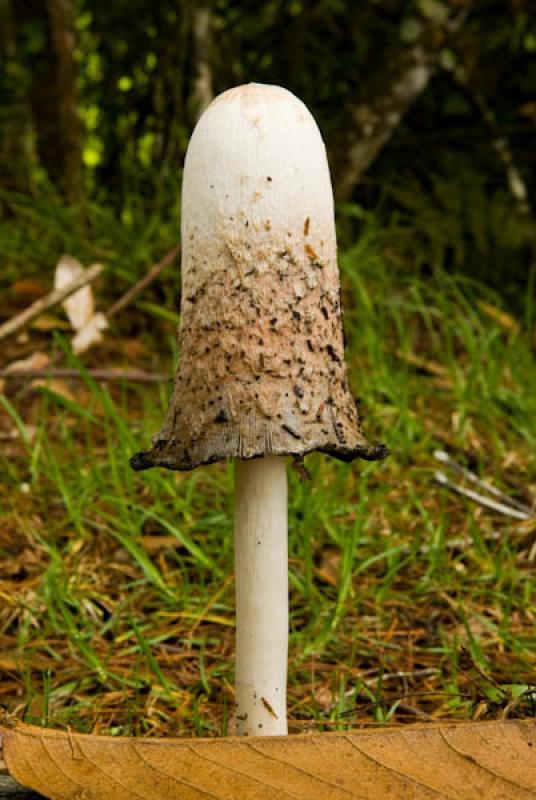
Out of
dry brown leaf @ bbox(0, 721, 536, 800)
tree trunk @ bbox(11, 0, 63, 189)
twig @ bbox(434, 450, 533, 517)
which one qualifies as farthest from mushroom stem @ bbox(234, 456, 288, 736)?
tree trunk @ bbox(11, 0, 63, 189)

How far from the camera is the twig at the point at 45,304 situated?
3361 mm

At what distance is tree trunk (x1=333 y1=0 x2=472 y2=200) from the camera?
4.91 meters

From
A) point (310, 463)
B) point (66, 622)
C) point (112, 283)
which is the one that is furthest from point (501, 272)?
point (66, 622)

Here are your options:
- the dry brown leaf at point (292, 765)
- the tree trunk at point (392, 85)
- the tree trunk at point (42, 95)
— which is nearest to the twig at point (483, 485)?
the dry brown leaf at point (292, 765)

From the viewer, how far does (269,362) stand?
1670 mm

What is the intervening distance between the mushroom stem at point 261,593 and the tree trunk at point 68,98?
3.63 m

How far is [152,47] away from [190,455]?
4543 millimetres

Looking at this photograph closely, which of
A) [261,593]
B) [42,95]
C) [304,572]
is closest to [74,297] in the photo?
[304,572]

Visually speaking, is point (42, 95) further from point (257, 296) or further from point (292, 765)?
point (292, 765)

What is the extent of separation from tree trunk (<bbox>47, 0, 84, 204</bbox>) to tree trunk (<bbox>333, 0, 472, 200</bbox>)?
1.33 metres

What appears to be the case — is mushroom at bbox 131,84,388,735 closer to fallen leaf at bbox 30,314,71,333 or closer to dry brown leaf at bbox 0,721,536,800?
dry brown leaf at bbox 0,721,536,800

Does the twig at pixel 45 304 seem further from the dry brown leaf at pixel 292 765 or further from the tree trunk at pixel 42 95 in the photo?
the tree trunk at pixel 42 95

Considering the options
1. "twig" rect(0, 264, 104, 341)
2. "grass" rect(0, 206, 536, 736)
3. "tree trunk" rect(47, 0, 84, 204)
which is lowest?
"grass" rect(0, 206, 536, 736)

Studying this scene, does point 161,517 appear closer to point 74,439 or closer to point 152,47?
point 74,439
